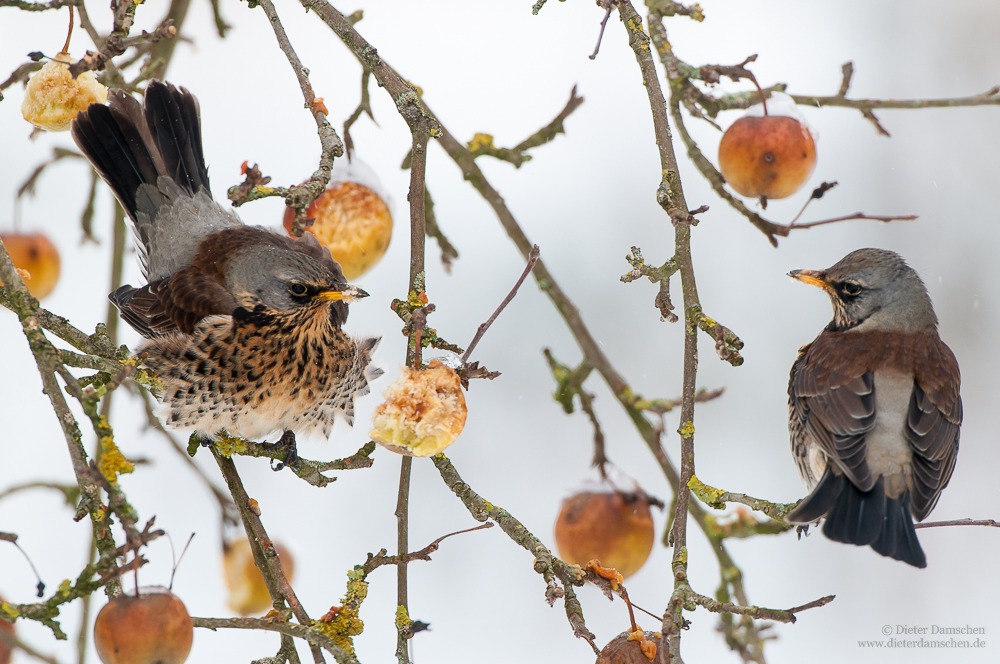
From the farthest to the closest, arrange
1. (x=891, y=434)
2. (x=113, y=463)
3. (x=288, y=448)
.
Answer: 1. (x=288, y=448)
2. (x=891, y=434)
3. (x=113, y=463)

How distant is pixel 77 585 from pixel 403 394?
580mm

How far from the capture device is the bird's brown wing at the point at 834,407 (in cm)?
186

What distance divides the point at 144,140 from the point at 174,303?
588 millimetres

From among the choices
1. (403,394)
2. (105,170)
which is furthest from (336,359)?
(105,170)

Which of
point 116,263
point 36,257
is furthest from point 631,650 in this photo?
point 36,257

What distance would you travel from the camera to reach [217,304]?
6.78 ft

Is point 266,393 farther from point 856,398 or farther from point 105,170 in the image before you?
point 856,398

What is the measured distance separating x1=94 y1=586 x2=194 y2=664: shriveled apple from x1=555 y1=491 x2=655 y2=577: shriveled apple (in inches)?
45.4

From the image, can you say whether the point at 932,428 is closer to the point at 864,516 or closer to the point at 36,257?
the point at 864,516

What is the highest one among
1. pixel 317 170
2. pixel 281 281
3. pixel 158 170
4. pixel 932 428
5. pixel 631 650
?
pixel 158 170

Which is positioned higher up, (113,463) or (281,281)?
(281,281)

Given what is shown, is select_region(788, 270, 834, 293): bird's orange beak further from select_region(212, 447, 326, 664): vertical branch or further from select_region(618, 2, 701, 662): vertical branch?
select_region(212, 447, 326, 664): vertical branch

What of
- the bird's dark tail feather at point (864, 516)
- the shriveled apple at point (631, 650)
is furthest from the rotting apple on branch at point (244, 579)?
the bird's dark tail feather at point (864, 516)

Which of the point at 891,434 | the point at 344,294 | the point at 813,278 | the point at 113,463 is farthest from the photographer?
the point at 813,278
